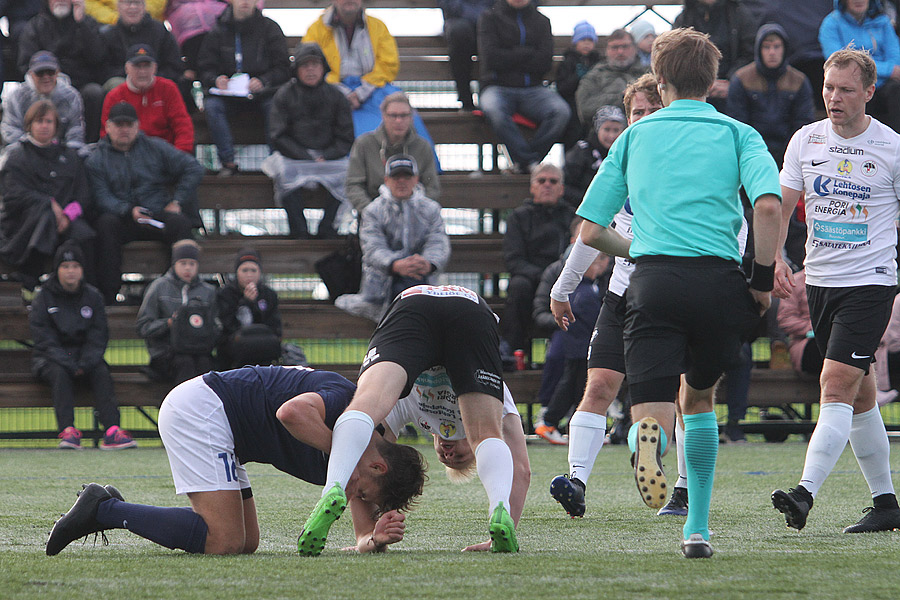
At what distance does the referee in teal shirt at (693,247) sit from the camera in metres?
3.53

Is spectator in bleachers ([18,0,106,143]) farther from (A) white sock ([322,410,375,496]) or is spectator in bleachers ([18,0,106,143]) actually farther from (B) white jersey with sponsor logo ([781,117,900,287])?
(A) white sock ([322,410,375,496])

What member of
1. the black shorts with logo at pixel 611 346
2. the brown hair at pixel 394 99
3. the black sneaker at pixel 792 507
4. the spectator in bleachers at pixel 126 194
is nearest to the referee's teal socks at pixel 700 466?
the black sneaker at pixel 792 507

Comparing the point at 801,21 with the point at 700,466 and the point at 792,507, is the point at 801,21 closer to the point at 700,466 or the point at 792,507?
the point at 792,507

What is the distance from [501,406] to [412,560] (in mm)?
702

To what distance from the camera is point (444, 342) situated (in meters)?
4.15

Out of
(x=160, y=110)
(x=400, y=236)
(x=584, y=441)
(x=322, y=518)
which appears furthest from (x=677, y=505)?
(x=160, y=110)

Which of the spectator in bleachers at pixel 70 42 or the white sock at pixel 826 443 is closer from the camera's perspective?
the white sock at pixel 826 443

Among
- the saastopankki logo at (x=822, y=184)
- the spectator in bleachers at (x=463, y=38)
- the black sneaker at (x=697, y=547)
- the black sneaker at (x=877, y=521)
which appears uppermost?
the spectator in bleachers at (x=463, y=38)

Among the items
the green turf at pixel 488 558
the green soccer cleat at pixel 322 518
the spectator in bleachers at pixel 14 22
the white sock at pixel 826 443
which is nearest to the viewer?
the green turf at pixel 488 558

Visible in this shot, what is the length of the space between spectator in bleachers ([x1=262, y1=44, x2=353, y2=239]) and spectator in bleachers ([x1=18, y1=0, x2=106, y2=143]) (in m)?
1.87

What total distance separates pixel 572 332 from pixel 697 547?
233 inches

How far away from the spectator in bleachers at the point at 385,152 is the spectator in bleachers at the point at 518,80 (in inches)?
53.9

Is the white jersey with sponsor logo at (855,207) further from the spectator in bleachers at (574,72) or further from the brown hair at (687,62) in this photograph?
the spectator in bleachers at (574,72)

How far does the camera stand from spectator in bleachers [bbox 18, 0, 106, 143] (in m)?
11.2
